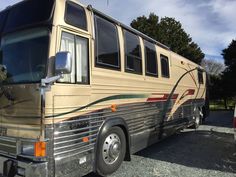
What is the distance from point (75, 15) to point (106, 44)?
92 centimetres

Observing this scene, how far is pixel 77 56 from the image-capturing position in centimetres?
443

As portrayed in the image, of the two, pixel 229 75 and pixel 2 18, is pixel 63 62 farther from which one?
pixel 229 75

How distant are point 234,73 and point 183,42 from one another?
7288 millimetres

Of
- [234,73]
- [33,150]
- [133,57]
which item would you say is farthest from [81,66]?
[234,73]

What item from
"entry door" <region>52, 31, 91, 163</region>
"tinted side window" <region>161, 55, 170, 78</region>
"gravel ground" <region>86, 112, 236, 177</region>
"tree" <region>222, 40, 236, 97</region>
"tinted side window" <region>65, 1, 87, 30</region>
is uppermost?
"tree" <region>222, 40, 236, 97</region>

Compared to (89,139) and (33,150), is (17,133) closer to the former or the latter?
(33,150)

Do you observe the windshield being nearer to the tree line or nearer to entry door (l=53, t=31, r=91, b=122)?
entry door (l=53, t=31, r=91, b=122)

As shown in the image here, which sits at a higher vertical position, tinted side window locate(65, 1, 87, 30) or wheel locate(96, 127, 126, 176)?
tinted side window locate(65, 1, 87, 30)

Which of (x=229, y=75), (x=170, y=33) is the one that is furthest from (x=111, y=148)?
(x=170, y=33)

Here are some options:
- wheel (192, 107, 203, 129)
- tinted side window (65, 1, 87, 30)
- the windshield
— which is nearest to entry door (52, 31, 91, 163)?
tinted side window (65, 1, 87, 30)

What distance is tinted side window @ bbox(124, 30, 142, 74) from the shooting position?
590 cm

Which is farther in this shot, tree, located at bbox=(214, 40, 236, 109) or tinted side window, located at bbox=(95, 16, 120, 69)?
tree, located at bbox=(214, 40, 236, 109)

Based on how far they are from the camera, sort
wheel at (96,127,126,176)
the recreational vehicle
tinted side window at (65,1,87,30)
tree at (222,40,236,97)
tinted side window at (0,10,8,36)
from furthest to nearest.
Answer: tree at (222,40,236,97) → wheel at (96,127,126,176) → tinted side window at (0,10,8,36) → tinted side window at (65,1,87,30) → the recreational vehicle

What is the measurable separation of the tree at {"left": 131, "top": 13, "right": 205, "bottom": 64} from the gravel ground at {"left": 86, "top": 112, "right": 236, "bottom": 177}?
74.9 feet
